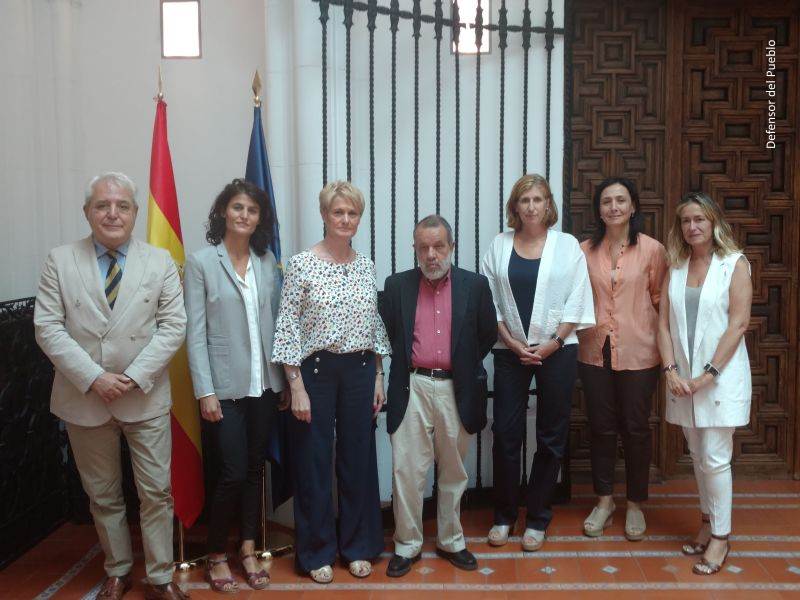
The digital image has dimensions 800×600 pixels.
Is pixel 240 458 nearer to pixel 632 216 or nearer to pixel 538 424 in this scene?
pixel 538 424

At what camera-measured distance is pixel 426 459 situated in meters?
3.01

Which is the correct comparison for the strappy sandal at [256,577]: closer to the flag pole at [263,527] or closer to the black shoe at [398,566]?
the flag pole at [263,527]

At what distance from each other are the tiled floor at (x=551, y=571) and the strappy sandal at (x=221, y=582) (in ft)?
0.10

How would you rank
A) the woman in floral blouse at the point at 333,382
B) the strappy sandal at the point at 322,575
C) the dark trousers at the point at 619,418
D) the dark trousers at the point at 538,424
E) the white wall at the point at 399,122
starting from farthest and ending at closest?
1. the white wall at the point at 399,122
2. the dark trousers at the point at 619,418
3. the dark trousers at the point at 538,424
4. the strappy sandal at the point at 322,575
5. the woman in floral blouse at the point at 333,382

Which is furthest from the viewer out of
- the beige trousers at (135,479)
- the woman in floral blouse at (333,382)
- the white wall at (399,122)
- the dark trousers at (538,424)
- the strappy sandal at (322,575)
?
the white wall at (399,122)

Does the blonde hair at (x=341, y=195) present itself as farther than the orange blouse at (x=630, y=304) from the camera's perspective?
No

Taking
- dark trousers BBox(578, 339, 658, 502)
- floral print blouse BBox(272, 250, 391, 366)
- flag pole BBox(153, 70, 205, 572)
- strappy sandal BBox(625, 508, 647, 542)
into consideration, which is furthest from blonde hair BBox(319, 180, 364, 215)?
strappy sandal BBox(625, 508, 647, 542)

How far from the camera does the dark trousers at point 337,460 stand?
9.45ft

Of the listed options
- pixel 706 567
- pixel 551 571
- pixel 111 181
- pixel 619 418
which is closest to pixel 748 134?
pixel 619 418

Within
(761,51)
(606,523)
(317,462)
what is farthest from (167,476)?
(761,51)

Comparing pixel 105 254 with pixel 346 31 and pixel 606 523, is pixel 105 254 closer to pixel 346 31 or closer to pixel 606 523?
pixel 346 31

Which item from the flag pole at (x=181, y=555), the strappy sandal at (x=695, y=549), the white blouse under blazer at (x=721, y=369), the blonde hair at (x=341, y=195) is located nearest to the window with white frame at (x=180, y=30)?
the flag pole at (x=181, y=555)

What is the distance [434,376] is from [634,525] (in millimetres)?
1224

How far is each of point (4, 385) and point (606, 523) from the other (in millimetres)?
2732
